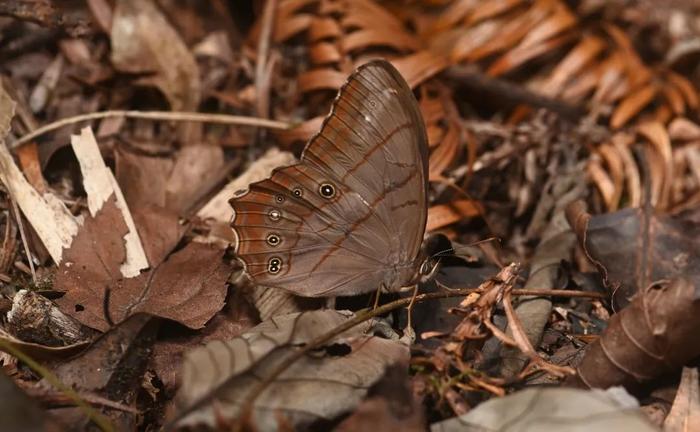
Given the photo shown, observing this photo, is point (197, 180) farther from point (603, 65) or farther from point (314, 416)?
point (603, 65)

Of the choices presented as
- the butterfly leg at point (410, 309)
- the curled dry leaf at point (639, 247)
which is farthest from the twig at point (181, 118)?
the curled dry leaf at point (639, 247)

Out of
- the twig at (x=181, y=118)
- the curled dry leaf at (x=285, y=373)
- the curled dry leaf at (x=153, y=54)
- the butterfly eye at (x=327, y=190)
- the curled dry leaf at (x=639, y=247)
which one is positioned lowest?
the curled dry leaf at (x=639, y=247)

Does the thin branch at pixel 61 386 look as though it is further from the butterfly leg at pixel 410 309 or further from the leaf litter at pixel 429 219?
the butterfly leg at pixel 410 309

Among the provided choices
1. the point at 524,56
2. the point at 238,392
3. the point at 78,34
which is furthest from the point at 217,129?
the point at 238,392

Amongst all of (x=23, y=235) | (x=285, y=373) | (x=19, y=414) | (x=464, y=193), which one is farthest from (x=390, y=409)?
(x=23, y=235)

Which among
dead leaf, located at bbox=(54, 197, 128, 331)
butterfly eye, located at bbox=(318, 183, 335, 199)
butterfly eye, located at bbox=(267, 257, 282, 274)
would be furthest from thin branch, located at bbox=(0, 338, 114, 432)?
butterfly eye, located at bbox=(318, 183, 335, 199)

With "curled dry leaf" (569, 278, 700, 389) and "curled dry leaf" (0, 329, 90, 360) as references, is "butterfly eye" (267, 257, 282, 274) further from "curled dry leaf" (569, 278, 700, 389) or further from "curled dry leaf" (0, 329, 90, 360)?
"curled dry leaf" (569, 278, 700, 389)
